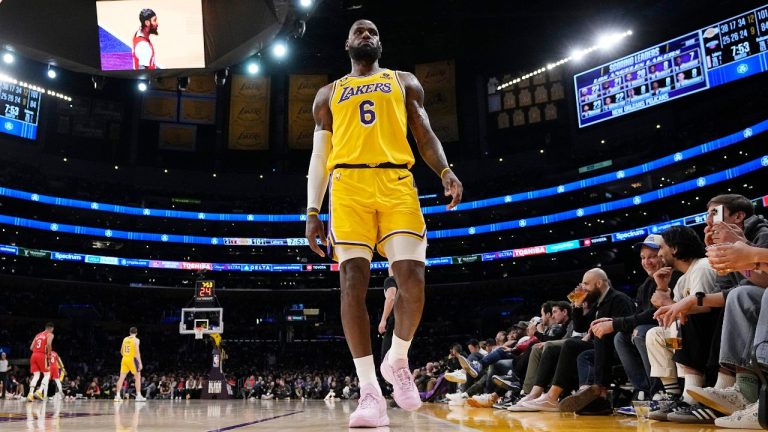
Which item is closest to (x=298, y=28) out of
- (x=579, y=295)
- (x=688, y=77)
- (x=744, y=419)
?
(x=579, y=295)

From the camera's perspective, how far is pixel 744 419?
2635 millimetres

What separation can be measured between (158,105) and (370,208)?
107ft

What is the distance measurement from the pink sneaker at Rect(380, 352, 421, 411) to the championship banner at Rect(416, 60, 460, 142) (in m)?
29.7

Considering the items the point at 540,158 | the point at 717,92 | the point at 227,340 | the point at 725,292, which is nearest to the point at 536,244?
the point at 540,158

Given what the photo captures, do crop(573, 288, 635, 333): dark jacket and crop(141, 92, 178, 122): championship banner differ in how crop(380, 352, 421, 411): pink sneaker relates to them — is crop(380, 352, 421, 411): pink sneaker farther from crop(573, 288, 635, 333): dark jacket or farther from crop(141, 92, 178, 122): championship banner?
crop(141, 92, 178, 122): championship banner

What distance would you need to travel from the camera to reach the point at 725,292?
3152mm

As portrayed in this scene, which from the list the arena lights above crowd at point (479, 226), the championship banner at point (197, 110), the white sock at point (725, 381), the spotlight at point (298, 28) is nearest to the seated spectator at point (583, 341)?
the white sock at point (725, 381)

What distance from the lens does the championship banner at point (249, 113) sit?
3288 centimetres

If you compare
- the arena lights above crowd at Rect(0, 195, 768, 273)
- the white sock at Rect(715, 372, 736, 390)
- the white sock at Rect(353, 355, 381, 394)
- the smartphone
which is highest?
the arena lights above crowd at Rect(0, 195, 768, 273)

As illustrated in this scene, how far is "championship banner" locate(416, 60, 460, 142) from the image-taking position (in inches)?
1271

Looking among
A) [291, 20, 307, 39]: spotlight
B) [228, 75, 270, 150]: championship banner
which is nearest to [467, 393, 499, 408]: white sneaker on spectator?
[291, 20, 307, 39]: spotlight

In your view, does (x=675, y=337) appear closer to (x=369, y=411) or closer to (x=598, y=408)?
(x=598, y=408)

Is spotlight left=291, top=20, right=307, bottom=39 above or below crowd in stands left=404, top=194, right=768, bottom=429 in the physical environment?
above

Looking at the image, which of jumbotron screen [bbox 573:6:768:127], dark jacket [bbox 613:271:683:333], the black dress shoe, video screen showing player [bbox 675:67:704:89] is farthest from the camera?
video screen showing player [bbox 675:67:704:89]
